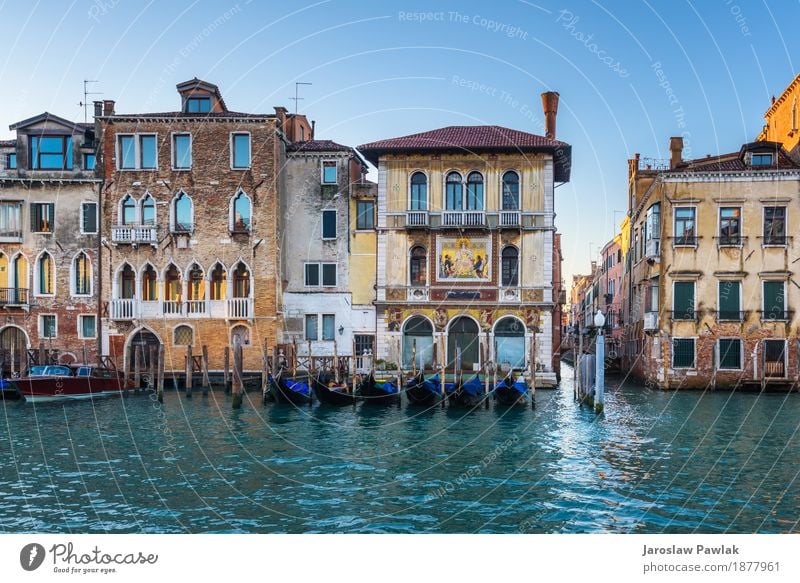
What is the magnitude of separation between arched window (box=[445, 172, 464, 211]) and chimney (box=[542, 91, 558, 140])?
444 centimetres

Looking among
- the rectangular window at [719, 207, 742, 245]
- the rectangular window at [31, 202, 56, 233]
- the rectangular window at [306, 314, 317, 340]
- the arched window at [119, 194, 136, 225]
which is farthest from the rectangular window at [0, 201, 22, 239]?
the rectangular window at [719, 207, 742, 245]

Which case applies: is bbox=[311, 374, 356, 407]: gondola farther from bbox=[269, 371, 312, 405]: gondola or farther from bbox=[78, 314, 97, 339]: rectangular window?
bbox=[78, 314, 97, 339]: rectangular window

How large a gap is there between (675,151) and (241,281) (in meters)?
17.7

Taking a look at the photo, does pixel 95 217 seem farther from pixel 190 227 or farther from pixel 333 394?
pixel 333 394

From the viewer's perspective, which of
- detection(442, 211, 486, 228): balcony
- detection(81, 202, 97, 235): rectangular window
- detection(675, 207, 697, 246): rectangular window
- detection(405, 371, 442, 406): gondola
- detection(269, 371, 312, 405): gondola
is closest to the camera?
detection(405, 371, 442, 406): gondola

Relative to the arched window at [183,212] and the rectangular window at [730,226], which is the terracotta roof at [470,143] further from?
the arched window at [183,212]

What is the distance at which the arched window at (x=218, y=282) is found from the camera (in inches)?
1150

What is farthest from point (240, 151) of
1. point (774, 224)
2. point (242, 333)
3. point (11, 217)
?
point (774, 224)

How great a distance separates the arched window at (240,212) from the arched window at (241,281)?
1378 millimetres

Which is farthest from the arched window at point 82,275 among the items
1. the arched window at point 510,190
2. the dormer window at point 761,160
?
the dormer window at point 761,160

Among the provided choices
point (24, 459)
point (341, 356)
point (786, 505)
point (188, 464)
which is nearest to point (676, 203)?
point (341, 356)

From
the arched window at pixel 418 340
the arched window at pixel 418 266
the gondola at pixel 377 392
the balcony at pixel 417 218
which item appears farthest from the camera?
the arched window at pixel 418 266

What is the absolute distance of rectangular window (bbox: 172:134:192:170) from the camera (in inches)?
1147
